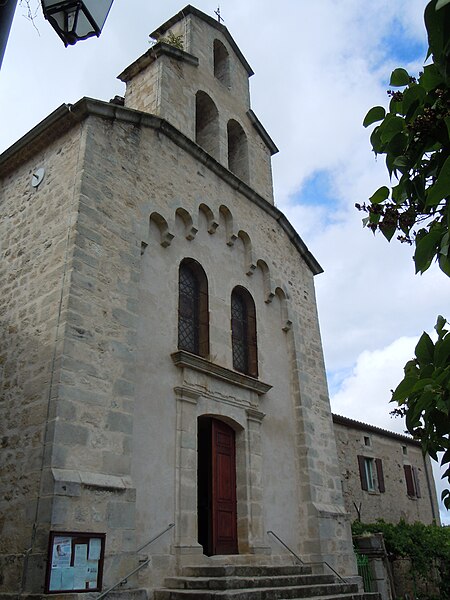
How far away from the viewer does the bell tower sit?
10891 millimetres

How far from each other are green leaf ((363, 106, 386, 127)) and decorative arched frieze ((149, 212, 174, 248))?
6.55m

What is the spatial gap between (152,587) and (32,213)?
18.2 feet

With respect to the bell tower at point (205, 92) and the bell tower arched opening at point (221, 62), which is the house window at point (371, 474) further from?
the bell tower arched opening at point (221, 62)

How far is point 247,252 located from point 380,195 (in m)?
8.24

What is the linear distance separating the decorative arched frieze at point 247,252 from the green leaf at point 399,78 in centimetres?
814

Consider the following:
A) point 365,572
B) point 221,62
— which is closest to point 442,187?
point 365,572

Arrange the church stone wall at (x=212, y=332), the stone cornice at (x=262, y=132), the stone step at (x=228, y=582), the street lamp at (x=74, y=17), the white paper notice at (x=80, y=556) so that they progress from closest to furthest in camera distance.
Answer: the street lamp at (x=74, y=17)
the white paper notice at (x=80, y=556)
the stone step at (x=228, y=582)
the church stone wall at (x=212, y=332)
the stone cornice at (x=262, y=132)

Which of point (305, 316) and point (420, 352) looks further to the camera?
point (305, 316)

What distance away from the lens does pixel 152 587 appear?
6875mm

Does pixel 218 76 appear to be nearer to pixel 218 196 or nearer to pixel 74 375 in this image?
pixel 218 196

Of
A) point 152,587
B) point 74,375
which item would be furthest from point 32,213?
point 152,587

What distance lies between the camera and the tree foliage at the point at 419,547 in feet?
38.7

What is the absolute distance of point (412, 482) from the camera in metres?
17.7

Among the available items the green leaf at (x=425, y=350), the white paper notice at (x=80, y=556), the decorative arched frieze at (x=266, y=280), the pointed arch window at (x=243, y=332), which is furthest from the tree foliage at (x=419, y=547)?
the green leaf at (x=425, y=350)
